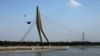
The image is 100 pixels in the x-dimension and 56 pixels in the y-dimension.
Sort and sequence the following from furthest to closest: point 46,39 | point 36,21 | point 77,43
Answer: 1. point 77,43
2. point 46,39
3. point 36,21

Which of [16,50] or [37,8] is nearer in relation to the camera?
[16,50]

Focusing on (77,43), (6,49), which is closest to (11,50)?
(6,49)

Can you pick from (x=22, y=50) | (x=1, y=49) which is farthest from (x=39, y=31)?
(x=1, y=49)

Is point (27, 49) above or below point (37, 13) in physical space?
below

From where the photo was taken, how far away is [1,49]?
46.3 metres

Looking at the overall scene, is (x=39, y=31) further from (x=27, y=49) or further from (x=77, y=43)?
(x=77, y=43)

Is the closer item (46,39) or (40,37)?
(40,37)

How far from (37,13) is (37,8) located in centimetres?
102

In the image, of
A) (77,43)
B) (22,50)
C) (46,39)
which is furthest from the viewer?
(77,43)

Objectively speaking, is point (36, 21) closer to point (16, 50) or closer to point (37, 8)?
point (37, 8)

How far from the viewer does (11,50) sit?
47281 millimetres

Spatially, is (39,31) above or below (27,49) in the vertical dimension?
above

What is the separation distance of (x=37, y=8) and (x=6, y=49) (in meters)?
9.83

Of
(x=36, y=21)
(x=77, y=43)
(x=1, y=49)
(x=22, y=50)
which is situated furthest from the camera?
(x=77, y=43)
